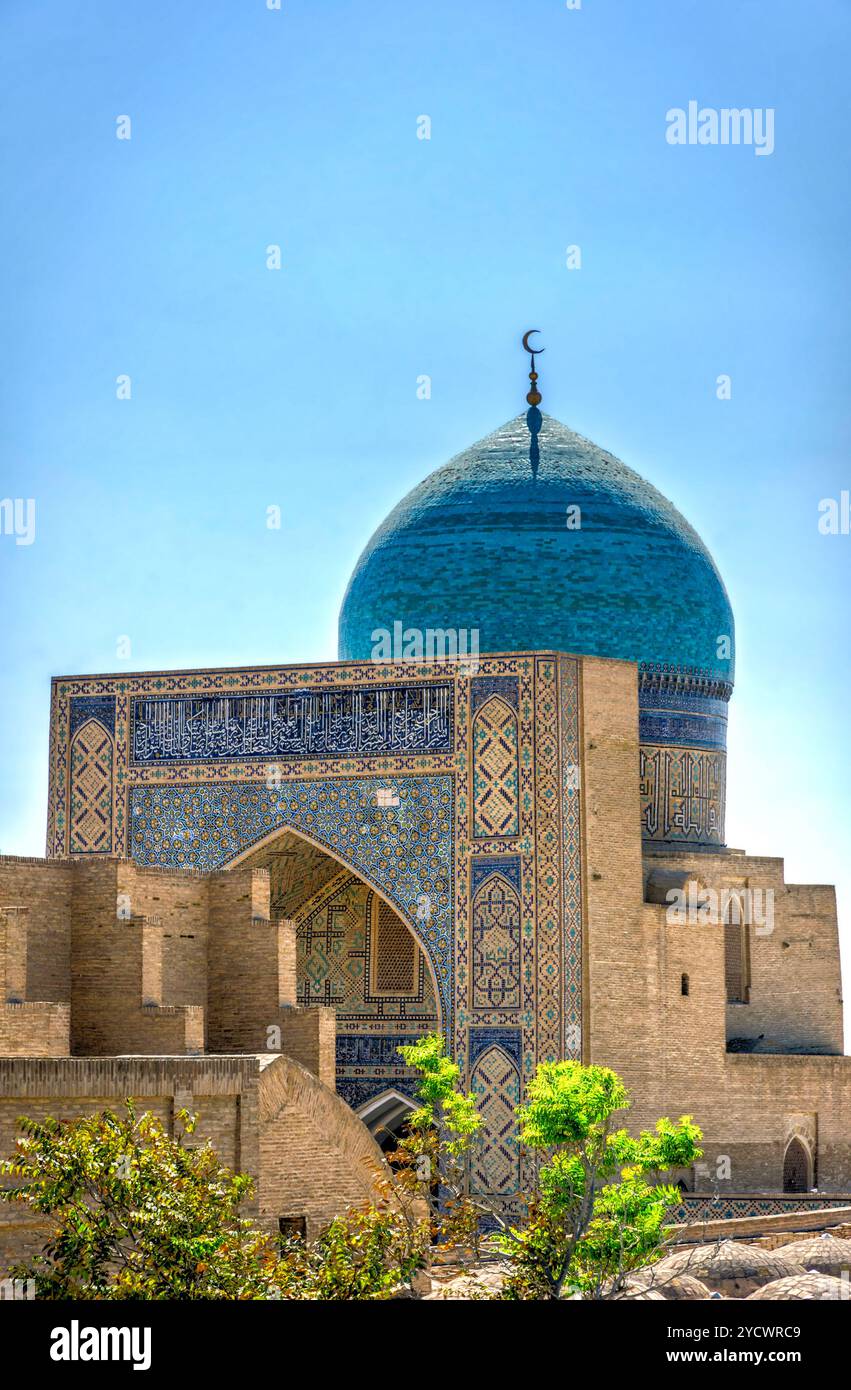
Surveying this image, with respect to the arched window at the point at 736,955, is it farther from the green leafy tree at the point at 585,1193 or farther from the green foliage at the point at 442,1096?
the green foliage at the point at 442,1096

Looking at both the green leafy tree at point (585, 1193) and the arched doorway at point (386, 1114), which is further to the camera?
the arched doorway at point (386, 1114)

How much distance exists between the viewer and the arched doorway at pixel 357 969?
20047 mm

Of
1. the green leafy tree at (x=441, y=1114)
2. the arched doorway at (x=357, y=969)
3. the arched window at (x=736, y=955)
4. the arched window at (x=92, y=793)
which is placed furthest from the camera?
the arched window at (x=736, y=955)

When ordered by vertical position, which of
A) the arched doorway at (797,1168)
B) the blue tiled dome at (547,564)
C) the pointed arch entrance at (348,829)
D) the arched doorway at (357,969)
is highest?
the blue tiled dome at (547,564)

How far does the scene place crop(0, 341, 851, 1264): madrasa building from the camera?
16953 millimetres

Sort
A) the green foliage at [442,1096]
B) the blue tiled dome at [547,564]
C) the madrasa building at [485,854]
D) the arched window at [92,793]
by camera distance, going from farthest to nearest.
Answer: the blue tiled dome at [547,564], the arched window at [92,793], the green foliage at [442,1096], the madrasa building at [485,854]

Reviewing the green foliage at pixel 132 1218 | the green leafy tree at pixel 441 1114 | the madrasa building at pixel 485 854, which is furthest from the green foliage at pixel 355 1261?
the green leafy tree at pixel 441 1114

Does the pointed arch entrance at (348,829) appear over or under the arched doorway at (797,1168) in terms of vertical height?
over

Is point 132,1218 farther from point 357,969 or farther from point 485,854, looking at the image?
point 357,969

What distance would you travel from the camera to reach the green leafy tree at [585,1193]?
11.1m

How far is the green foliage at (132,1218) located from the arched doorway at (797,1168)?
10.7 m

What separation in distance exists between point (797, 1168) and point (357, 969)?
13.3 feet

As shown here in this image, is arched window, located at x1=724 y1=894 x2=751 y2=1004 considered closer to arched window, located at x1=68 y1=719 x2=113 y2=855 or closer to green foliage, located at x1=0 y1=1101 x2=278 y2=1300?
arched window, located at x1=68 y1=719 x2=113 y2=855
